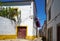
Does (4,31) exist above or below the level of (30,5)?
below

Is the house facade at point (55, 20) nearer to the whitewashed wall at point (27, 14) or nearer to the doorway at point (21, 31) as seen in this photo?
the whitewashed wall at point (27, 14)

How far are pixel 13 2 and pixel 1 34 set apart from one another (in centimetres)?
462

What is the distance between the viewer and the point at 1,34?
22.8 m

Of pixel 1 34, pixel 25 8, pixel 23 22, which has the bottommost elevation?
pixel 1 34

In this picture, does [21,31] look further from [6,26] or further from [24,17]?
[6,26]

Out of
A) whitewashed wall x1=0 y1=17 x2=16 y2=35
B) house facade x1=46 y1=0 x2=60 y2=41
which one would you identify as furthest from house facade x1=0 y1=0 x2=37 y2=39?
house facade x1=46 y1=0 x2=60 y2=41

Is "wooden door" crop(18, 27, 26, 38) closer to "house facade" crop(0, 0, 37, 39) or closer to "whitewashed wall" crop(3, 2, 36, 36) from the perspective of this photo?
"house facade" crop(0, 0, 37, 39)

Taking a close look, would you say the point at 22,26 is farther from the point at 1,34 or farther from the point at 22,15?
the point at 1,34

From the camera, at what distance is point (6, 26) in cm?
2227

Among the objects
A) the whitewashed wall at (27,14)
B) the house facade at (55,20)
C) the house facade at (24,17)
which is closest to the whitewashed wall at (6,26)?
the house facade at (24,17)

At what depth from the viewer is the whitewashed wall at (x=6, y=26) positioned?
871 inches

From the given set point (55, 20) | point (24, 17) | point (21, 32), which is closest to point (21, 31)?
point (21, 32)

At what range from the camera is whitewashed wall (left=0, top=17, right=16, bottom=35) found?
72.6 ft

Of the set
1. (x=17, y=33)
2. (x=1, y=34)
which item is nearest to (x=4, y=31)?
(x=1, y=34)
